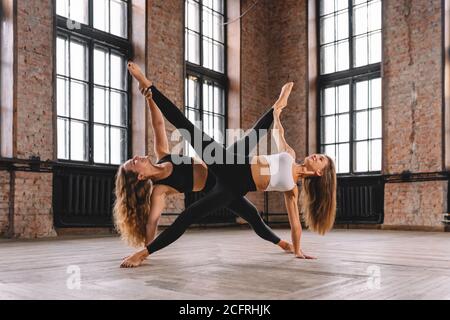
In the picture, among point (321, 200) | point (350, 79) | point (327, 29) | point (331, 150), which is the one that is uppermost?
point (327, 29)

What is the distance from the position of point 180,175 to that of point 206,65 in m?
5.87

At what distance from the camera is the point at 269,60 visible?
401 inches

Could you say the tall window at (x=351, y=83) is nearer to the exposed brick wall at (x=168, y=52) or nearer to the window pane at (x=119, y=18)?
the exposed brick wall at (x=168, y=52)

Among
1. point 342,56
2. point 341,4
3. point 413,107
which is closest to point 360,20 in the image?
point 341,4

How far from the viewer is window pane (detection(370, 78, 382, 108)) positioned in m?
8.79

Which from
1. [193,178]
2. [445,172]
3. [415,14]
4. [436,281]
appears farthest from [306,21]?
[436,281]

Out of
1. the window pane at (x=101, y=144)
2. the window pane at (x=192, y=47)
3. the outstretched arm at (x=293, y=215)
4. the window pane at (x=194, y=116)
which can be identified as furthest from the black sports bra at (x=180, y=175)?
the window pane at (x=192, y=47)

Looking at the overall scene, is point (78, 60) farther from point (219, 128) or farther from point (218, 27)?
point (218, 27)

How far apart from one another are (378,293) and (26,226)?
4.92m

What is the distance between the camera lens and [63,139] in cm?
677

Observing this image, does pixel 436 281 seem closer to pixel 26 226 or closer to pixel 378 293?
pixel 378 293

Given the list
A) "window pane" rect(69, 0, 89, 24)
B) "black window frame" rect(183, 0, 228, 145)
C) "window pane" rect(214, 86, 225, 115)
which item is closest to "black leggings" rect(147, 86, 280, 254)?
"window pane" rect(69, 0, 89, 24)

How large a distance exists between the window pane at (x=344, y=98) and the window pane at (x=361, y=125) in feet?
1.04

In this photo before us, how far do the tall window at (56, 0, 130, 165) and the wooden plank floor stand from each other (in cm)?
285
